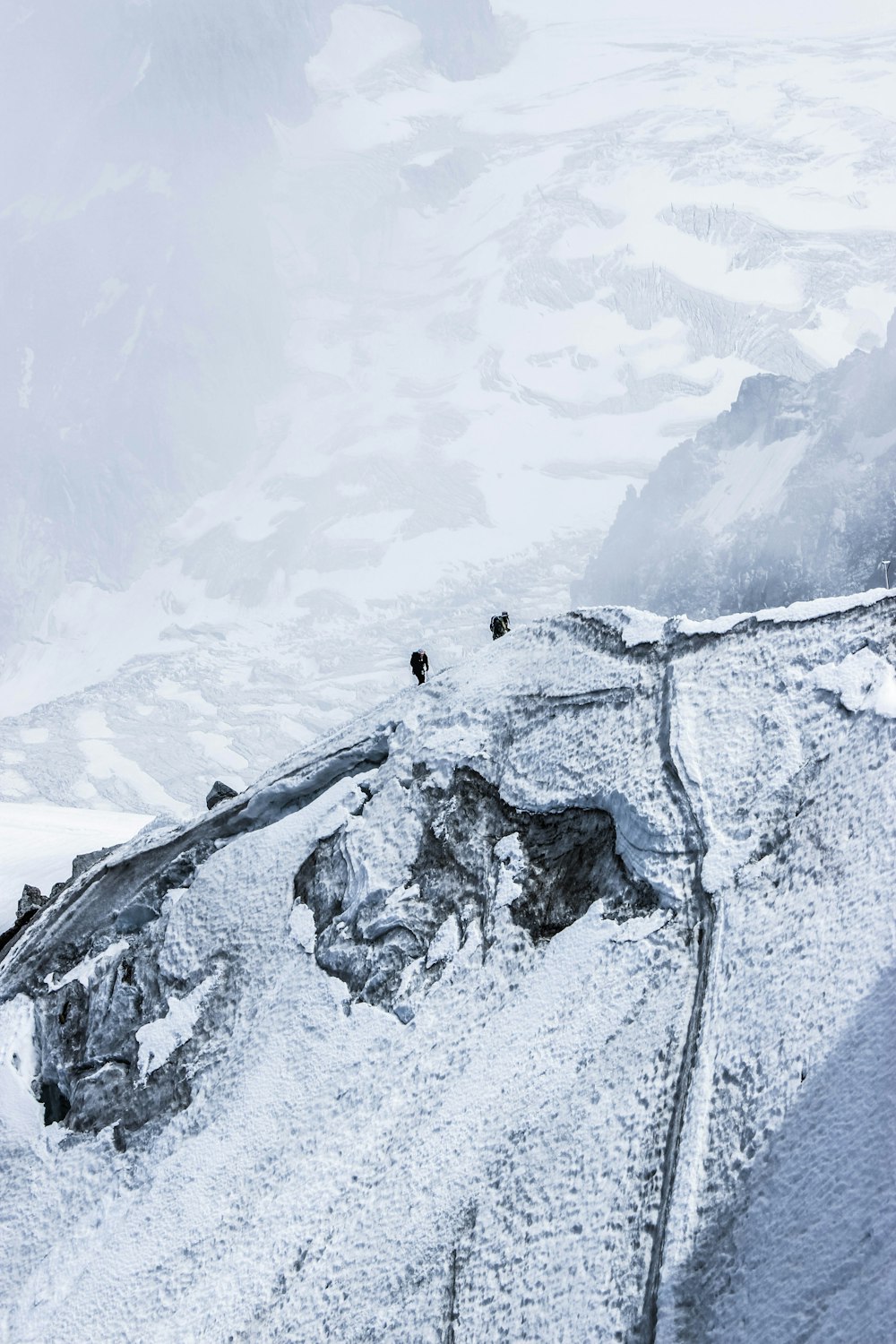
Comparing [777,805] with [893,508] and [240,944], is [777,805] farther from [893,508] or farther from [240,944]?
[893,508]

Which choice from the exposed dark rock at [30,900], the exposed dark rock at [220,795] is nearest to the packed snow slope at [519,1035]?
the exposed dark rock at [220,795]

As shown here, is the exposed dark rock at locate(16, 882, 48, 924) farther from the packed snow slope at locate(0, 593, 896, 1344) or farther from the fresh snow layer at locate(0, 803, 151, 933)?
the packed snow slope at locate(0, 593, 896, 1344)

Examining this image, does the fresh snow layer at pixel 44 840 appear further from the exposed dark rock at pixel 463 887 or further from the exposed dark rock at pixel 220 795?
the exposed dark rock at pixel 463 887

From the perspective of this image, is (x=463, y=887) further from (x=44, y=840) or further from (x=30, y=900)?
(x=44, y=840)

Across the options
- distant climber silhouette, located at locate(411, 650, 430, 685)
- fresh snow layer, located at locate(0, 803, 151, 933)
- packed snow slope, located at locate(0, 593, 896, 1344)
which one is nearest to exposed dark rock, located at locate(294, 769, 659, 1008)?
packed snow slope, located at locate(0, 593, 896, 1344)

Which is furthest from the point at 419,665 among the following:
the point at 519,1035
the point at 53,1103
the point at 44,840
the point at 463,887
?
the point at 44,840

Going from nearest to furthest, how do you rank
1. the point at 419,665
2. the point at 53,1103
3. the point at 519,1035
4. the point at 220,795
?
the point at 519,1035 < the point at 53,1103 < the point at 419,665 < the point at 220,795

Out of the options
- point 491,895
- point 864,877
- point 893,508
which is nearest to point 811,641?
point 864,877
